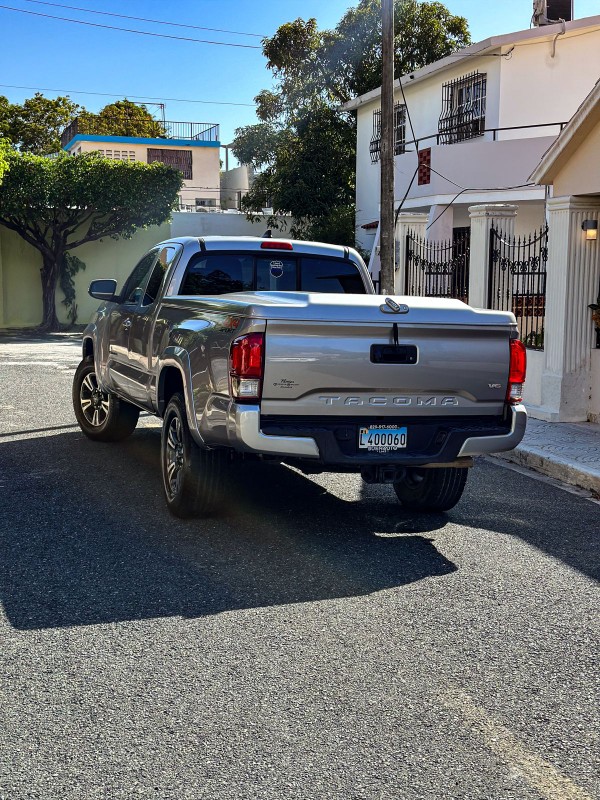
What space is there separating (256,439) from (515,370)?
1.82 metres

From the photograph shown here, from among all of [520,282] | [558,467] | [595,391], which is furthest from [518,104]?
[558,467]

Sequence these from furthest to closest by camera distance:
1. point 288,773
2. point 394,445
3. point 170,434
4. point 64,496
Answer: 1. point 64,496
2. point 170,434
3. point 394,445
4. point 288,773

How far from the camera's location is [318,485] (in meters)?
8.47

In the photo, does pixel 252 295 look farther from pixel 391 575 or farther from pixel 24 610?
pixel 24 610

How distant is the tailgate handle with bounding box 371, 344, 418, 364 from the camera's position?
626 cm

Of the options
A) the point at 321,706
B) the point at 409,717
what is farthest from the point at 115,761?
the point at 409,717

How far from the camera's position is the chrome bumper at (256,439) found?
6.07 metres

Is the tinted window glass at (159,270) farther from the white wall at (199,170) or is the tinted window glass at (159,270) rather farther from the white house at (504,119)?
the white wall at (199,170)

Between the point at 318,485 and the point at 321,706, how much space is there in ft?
14.5

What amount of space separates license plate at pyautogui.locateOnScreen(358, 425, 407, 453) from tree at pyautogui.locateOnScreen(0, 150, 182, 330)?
88.6ft

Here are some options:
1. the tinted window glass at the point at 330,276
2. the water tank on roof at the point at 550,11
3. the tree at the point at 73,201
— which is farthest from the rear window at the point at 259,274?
the tree at the point at 73,201

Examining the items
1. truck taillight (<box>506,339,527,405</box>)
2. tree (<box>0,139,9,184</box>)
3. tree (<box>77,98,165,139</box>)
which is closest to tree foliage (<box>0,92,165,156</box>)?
tree (<box>77,98,165,139</box>)

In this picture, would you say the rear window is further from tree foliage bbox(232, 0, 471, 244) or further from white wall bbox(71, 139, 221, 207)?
white wall bbox(71, 139, 221, 207)

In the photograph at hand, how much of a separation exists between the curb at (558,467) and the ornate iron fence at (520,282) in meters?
3.57
